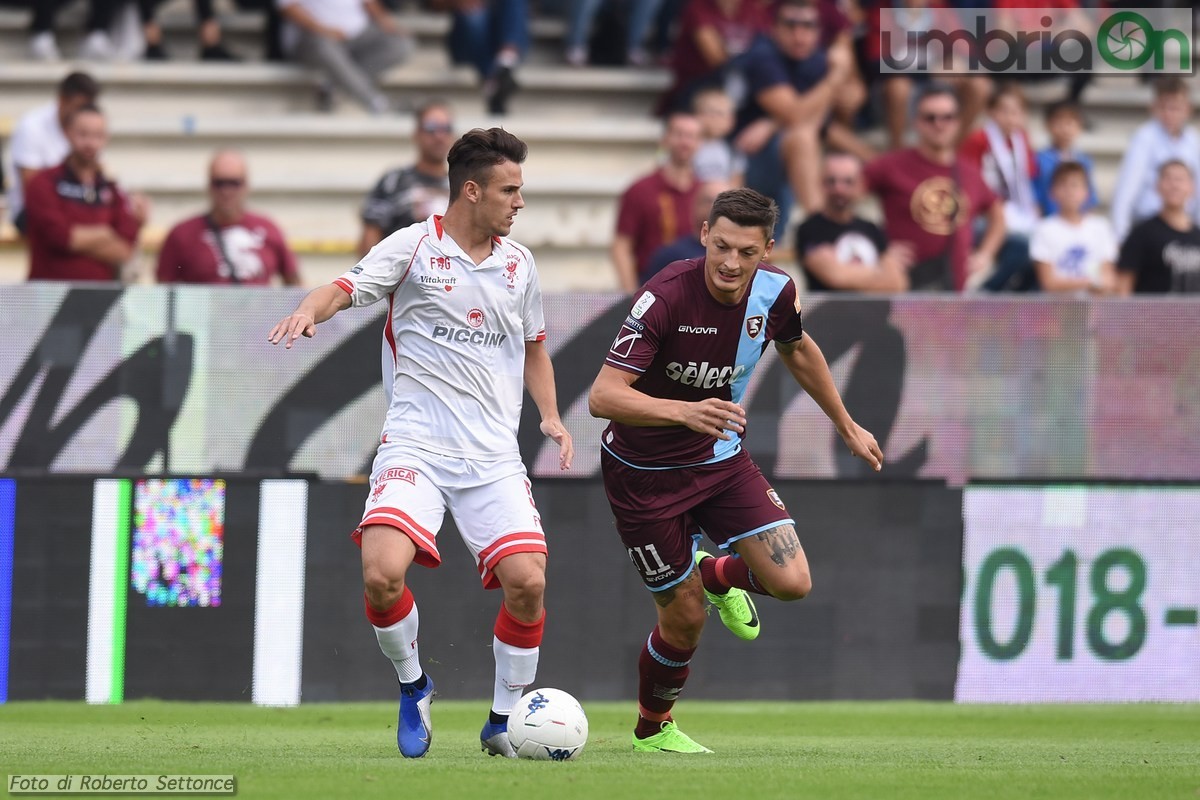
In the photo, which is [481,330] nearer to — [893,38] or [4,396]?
[4,396]

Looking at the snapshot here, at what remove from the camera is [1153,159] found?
1418 centimetres

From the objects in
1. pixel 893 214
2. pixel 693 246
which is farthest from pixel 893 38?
pixel 693 246

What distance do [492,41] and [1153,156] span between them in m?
5.63

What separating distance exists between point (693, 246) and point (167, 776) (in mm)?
5917

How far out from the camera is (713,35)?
14461 mm

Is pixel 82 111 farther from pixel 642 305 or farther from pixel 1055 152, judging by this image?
pixel 1055 152

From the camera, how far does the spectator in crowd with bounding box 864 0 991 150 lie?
15195mm

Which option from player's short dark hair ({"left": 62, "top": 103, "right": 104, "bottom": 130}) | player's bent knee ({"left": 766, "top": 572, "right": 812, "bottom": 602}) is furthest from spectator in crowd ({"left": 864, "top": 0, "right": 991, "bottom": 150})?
player's bent knee ({"left": 766, "top": 572, "right": 812, "bottom": 602})

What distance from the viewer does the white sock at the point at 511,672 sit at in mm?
7242

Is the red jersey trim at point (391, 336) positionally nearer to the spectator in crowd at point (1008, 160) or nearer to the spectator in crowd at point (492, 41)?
the spectator in crowd at point (1008, 160)

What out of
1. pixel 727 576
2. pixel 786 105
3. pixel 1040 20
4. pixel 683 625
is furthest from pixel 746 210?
pixel 1040 20

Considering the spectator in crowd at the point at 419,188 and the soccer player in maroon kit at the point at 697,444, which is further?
the spectator in crowd at the point at 419,188

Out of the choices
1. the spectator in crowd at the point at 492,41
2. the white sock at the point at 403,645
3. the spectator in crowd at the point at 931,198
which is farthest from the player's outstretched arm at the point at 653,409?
the spectator in crowd at the point at 492,41

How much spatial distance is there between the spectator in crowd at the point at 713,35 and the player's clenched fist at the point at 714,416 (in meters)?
7.80
